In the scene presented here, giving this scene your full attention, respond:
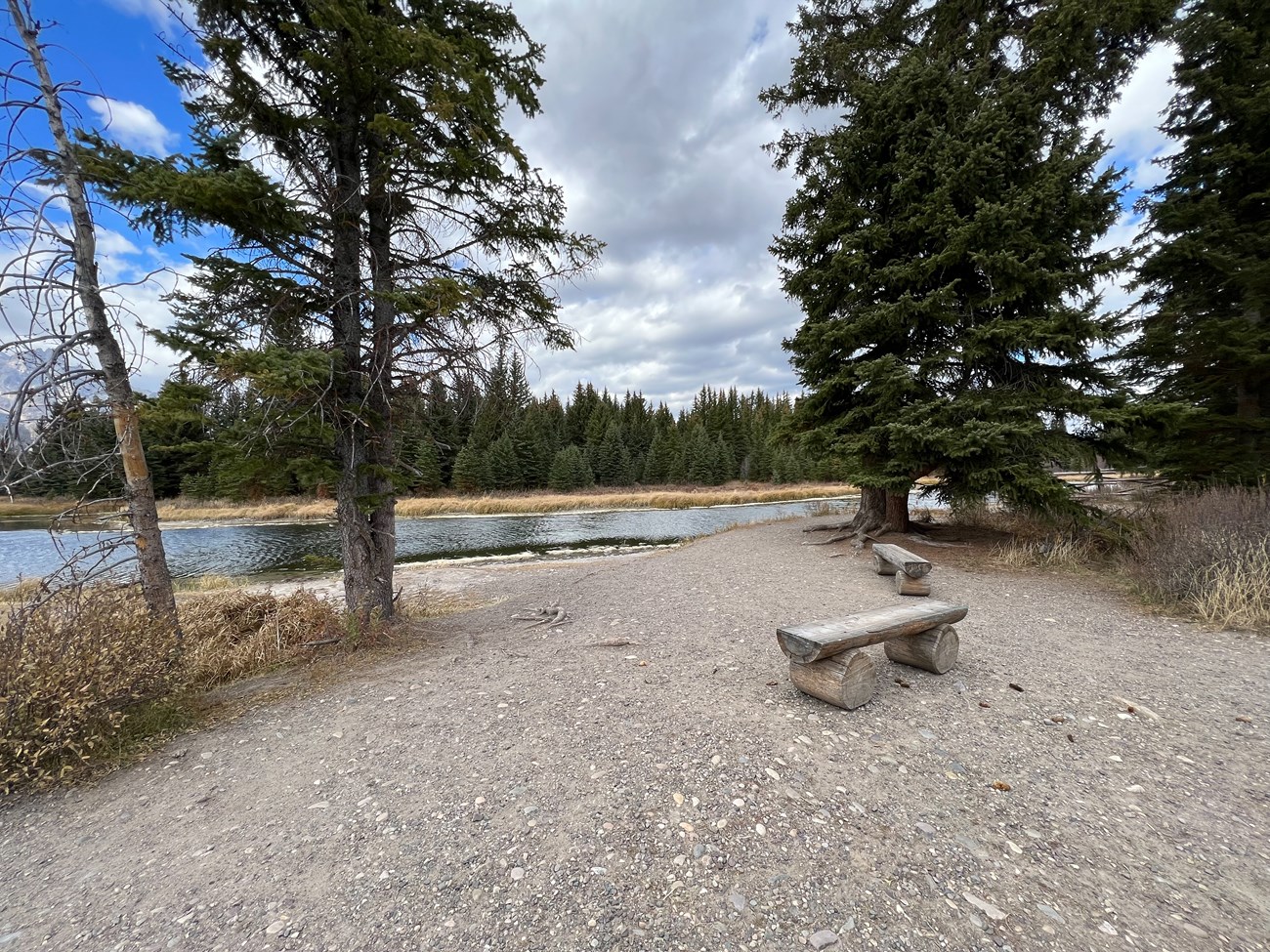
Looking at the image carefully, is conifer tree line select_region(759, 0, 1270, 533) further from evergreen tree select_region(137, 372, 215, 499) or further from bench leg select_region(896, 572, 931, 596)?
evergreen tree select_region(137, 372, 215, 499)

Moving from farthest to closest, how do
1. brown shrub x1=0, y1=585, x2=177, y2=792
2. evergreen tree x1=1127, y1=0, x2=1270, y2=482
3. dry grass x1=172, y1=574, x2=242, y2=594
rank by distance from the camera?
dry grass x1=172, y1=574, x2=242, y2=594, evergreen tree x1=1127, y1=0, x2=1270, y2=482, brown shrub x1=0, y1=585, x2=177, y2=792

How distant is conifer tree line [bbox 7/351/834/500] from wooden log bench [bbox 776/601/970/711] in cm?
395

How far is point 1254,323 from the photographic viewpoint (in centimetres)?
824

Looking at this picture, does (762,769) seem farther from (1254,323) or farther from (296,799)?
(1254,323)

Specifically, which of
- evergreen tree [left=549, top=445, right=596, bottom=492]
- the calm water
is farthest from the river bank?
evergreen tree [left=549, top=445, right=596, bottom=492]

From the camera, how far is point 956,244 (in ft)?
26.1

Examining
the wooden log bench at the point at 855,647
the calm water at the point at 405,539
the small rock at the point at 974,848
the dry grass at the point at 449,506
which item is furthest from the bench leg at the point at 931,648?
the dry grass at the point at 449,506

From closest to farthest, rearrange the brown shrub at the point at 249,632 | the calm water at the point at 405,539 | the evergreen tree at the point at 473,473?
the brown shrub at the point at 249,632, the calm water at the point at 405,539, the evergreen tree at the point at 473,473

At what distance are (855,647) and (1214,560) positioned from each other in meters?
5.29

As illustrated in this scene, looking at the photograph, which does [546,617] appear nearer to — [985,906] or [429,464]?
[985,906]

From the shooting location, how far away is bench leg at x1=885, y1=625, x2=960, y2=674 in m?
3.90

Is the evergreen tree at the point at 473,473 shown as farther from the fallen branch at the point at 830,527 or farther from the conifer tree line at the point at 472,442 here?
the fallen branch at the point at 830,527

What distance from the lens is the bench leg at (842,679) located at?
334 cm

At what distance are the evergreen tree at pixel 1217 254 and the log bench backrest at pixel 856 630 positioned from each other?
314 inches
